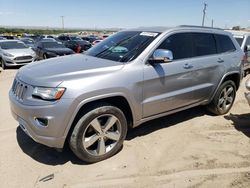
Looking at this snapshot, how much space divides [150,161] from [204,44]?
2490mm

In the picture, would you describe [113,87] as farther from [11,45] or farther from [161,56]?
[11,45]

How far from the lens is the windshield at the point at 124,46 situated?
395 centimetres

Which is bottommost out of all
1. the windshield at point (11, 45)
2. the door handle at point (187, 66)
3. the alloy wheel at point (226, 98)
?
the alloy wheel at point (226, 98)

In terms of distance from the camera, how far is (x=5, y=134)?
4.59 metres

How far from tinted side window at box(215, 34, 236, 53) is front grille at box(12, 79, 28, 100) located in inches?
146

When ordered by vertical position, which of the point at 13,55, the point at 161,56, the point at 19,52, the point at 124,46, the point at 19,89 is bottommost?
the point at 13,55

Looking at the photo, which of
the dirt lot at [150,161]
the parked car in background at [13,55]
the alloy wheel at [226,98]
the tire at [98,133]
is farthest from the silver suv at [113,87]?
the parked car in background at [13,55]

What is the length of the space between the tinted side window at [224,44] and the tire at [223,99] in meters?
0.66

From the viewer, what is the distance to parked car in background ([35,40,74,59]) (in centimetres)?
1409

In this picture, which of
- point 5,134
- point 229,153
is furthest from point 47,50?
point 229,153

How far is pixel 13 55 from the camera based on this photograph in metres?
12.9

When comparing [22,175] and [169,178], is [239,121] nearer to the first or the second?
[169,178]

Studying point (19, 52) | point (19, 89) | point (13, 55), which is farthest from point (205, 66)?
point (19, 52)

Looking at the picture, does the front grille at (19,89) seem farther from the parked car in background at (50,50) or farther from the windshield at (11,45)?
the windshield at (11,45)
